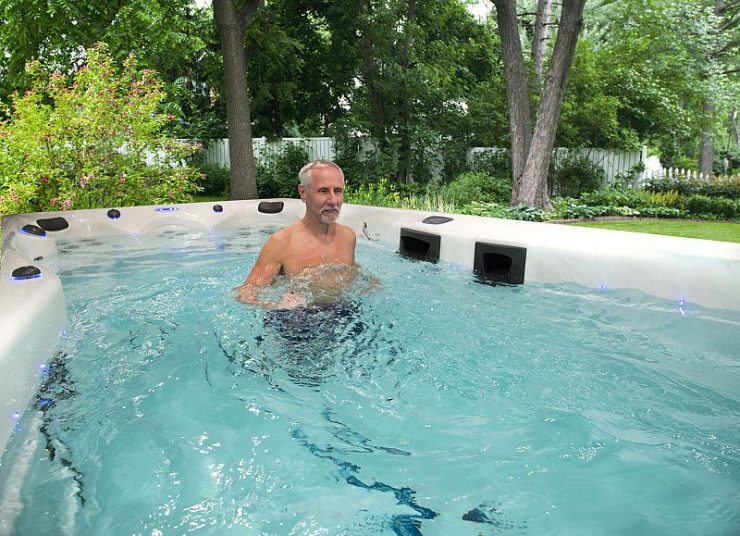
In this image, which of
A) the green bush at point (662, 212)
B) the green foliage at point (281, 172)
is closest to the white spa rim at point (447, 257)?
the green bush at point (662, 212)

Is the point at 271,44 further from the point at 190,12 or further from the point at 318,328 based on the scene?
the point at 318,328

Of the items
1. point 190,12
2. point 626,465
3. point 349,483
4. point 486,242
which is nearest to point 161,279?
point 486,242

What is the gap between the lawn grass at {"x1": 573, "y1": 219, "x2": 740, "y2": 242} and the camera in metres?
6.89

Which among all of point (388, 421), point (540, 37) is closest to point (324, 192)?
point (388, 421)

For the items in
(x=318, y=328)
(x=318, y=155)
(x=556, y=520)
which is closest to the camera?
(x=556, y=520)

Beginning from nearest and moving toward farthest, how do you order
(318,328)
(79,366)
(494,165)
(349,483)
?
(349,483) < (79,366) < (318,328) < (494,165)

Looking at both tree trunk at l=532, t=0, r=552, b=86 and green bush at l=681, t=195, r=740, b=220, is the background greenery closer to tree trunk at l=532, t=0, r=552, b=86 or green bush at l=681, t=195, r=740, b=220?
green bush at l=681, t=195, r=740, b=220

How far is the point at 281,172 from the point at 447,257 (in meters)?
8.61

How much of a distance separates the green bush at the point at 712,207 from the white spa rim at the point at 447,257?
6.47 meters

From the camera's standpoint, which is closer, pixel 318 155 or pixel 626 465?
pixel 626 465

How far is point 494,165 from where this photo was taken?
11930 mm

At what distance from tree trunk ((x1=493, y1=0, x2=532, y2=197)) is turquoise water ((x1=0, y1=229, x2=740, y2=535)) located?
6096mm

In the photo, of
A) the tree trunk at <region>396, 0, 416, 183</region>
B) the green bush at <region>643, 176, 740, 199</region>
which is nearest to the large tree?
the tree trunk at <region>396, 0, 416, 183</region>

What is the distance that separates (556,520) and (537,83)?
12.0m
